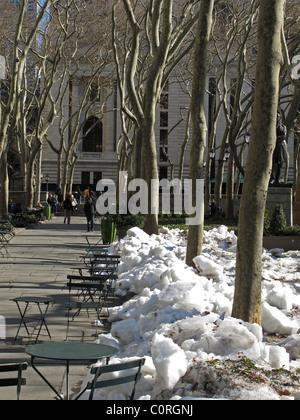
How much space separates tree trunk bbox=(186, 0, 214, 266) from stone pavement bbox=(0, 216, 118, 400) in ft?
9.12

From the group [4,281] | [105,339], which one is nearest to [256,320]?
[105,339]

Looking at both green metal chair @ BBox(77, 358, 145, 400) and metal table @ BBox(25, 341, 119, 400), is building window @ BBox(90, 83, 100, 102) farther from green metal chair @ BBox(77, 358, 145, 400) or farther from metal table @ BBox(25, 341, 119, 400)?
green metal chair @ BBox(77, 358, 145, 400)

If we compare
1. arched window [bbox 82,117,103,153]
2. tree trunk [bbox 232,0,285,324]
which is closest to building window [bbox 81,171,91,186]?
arched window [bbox 82,117,103,153]

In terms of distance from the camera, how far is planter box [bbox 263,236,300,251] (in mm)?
21641

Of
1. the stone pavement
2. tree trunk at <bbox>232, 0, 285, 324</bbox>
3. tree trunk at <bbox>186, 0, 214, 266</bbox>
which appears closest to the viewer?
the stone pavement

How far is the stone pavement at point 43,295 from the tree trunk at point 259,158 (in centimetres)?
219

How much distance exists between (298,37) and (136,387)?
22.7 metres

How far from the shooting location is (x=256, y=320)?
8.31 meters

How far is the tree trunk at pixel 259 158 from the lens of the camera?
8.16 meters

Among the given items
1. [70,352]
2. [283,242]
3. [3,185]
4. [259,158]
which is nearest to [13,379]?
[70,352]

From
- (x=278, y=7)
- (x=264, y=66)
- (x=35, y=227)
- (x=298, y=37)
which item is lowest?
(x=35, y=227)

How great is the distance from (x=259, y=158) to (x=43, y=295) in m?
5.59

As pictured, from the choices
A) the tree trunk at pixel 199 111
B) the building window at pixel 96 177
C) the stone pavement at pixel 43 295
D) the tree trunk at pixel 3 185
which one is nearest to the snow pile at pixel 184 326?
the stone pavement at pixel 43 295
